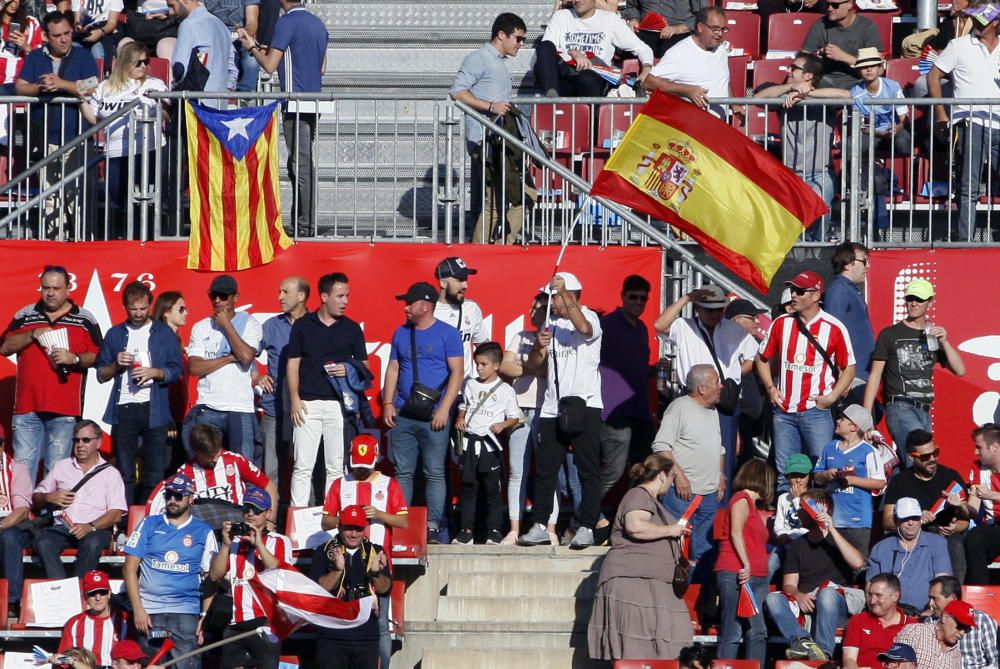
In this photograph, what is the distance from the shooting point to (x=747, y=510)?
559 inches

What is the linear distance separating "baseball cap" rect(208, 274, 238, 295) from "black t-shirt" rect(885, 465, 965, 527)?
5.10 m

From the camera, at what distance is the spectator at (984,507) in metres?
14.7

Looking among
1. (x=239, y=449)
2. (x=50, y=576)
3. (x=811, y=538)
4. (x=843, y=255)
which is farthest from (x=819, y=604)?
(x=50, y=576)

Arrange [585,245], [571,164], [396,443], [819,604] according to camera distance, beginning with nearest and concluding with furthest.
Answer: [819,604] → [396,443] → [585,245] → [571,164]

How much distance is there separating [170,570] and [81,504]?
1190 mm

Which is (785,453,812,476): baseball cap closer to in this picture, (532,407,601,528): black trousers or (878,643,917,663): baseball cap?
(532,407,601,528): black trousers

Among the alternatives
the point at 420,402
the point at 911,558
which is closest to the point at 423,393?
the point at 420,402

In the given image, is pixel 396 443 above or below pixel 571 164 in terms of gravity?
below

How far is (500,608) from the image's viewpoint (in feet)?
48.0

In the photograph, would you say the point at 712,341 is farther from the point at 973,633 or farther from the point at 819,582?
the point at 973,633

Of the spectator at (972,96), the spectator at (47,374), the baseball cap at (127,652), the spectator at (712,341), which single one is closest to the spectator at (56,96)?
the spectator at (47,374)

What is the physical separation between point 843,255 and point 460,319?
294 centimetres

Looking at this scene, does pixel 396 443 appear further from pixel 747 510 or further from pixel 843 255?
pixel 843 255

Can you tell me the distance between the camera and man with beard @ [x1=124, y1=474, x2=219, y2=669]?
14016mm
